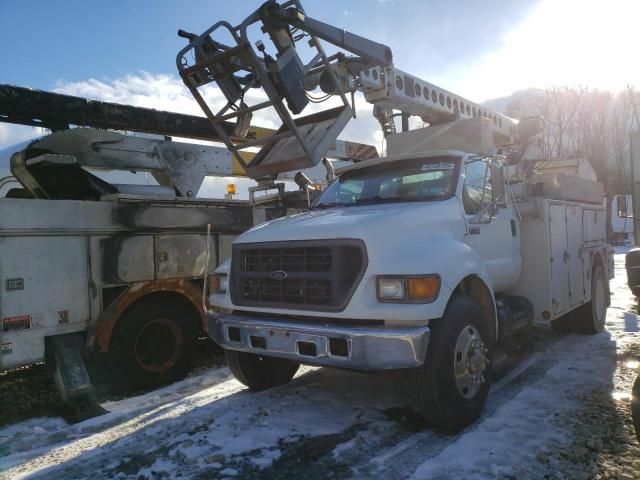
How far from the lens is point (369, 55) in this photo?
17.1 ft

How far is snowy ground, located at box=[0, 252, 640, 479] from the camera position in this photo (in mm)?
3092

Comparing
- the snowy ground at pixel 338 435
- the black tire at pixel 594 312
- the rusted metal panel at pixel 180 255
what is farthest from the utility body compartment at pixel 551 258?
the rusted metal panel at pixel 180 255

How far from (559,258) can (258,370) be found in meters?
3.84

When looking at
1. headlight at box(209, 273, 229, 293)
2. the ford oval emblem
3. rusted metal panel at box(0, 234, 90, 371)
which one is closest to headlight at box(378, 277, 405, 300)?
the ford oval emblem

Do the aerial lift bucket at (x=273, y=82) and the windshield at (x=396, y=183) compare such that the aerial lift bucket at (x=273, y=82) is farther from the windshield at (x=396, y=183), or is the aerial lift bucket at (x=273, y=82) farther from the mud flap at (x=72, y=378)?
the mud flap at (x=72, y=378)

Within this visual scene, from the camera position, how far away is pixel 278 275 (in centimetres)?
374

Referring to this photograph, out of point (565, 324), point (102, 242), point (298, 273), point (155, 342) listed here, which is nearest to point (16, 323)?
point (102, 242)

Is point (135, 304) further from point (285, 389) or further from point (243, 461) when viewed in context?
point (243, 461)

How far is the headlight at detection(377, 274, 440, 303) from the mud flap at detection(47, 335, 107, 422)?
10.2ft

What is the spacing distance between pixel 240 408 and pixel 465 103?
538 cm

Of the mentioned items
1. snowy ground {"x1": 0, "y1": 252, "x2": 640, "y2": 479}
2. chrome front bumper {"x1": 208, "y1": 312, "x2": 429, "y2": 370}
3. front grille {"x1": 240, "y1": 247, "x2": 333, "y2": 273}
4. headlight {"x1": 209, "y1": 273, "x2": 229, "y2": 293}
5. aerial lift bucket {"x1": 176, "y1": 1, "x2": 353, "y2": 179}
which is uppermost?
aerial lift bucket {"x1": 176, "y1": 1, "x2": 353, "y2": 179}

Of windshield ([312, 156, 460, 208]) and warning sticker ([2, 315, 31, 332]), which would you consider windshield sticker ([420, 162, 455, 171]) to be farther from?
warning sticker ([2, 315, 31, 332])

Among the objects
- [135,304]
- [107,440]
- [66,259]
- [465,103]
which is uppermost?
[465,103]

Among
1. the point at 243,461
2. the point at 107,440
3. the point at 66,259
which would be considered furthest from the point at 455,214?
the point at 66,259
